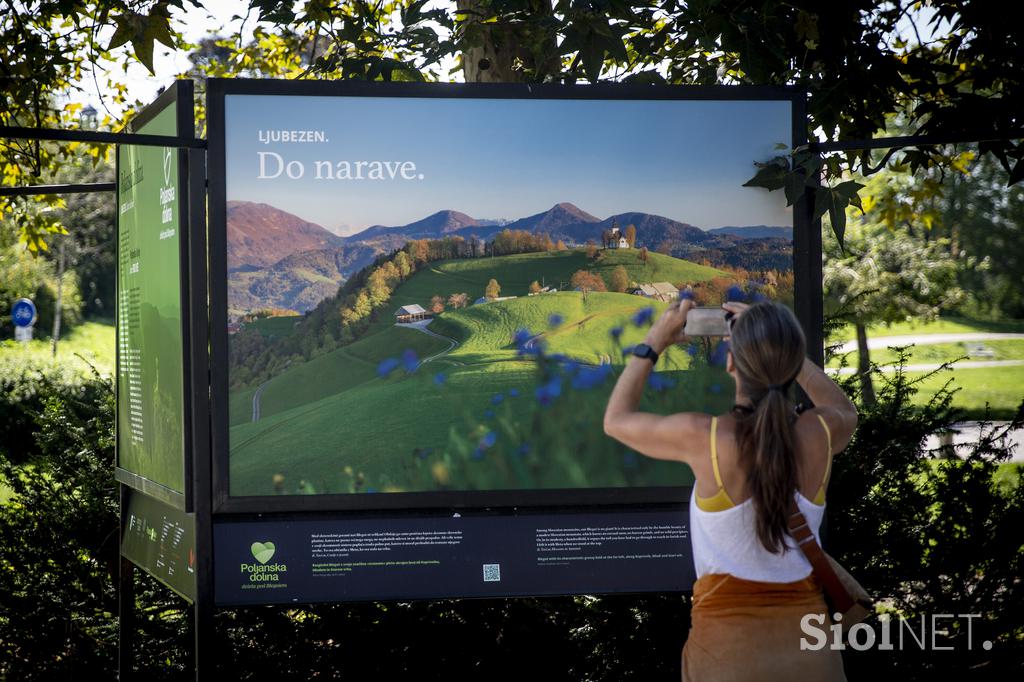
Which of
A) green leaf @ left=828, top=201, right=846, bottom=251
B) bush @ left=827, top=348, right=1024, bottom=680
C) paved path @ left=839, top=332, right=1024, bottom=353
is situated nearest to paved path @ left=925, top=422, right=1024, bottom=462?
bush @ left=827, top=348, right=1024, bottom=680

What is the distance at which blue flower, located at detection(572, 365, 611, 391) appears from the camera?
425 cm

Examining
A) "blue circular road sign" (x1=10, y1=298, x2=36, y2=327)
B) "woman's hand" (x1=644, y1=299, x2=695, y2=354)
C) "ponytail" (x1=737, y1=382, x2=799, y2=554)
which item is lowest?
"ponytail" (x1=737, y1=382, x2=799, y2=554)

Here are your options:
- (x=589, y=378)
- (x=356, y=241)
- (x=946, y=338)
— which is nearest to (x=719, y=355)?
(x=589, y=378)

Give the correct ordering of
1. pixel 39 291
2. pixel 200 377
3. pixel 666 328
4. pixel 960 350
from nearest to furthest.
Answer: pixel 666 328
pixel 200 377
pixel 960 350
pixel 39 291

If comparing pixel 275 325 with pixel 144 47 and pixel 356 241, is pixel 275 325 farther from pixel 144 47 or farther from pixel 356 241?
pixel 144 47

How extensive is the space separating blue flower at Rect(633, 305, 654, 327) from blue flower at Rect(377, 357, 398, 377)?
102cm

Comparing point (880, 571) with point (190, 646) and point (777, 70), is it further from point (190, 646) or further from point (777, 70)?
point (190, 646)

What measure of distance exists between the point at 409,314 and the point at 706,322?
1349 millimetres

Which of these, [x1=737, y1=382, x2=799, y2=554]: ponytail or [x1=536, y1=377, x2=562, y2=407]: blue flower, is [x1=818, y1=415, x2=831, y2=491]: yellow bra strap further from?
[x1=536, y1=377, x2=562, y2=407]: blue flower

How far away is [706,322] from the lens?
3.45 m

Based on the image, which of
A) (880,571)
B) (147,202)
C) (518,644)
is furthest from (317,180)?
(880,571)

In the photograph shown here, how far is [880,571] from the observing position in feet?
17.9

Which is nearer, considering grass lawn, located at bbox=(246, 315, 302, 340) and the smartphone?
the smartphone

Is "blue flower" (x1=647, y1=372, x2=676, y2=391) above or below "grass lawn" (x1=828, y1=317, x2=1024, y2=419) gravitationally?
above
